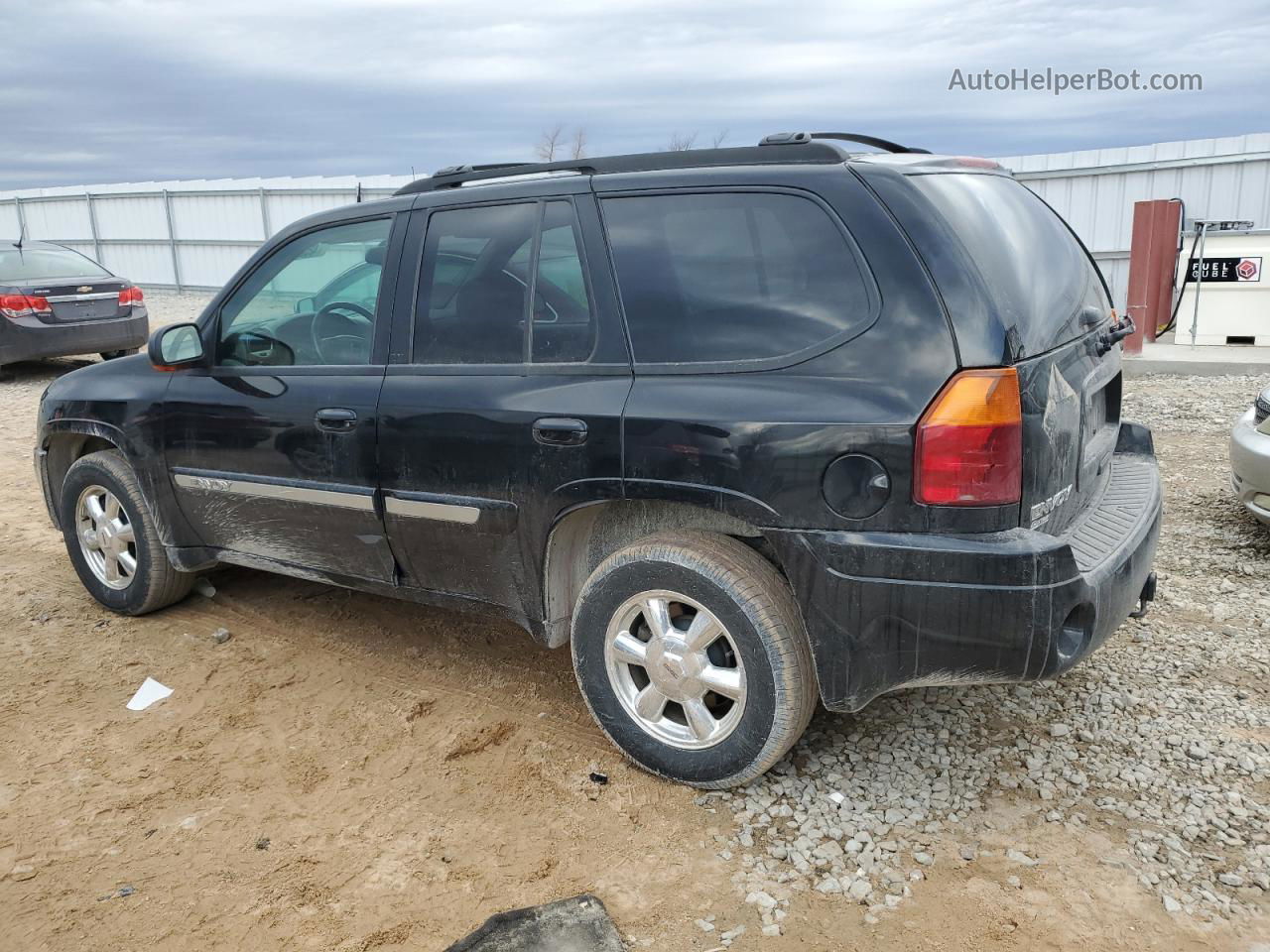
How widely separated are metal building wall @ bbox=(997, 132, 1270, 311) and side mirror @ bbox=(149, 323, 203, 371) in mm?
12301

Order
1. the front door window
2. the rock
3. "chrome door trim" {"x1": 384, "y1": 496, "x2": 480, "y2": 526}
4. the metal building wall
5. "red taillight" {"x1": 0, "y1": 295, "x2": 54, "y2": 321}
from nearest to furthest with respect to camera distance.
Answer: the rock, "chrome door trim" {"x1": 384, "y1": 496, "x2": 480, "y2": 526}, the front door window, "red taillight" {"x1": 0, "y1": 295, "x2": 54, "y2": 321}, the metal building wall

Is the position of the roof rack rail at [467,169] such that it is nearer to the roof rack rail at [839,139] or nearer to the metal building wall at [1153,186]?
the roof rack rail at [839,139]

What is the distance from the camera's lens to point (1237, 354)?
34.9 ft

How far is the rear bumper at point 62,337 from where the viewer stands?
11.4 meters

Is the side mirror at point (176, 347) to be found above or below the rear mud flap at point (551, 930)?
above

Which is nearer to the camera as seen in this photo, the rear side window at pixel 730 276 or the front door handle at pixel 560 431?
the rear side window at pixel 730 276

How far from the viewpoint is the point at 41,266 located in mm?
11820

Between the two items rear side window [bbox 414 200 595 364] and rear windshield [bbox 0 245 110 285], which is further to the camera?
rear windshield [bbox 0 245 110 285]

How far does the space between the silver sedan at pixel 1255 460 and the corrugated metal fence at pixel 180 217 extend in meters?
18.7

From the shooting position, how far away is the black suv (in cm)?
263

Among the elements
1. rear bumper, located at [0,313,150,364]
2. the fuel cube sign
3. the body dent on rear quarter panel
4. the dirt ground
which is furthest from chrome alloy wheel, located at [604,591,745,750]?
rear bumper, located at [0,313,150,364]

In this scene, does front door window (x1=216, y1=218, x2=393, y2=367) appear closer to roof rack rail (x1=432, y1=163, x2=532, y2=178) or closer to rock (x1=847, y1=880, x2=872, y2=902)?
roof rack rail (x1=432, y1=163, x2=532, y2=178)

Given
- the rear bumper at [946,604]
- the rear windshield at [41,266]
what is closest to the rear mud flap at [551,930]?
the rear bumper at [946,604]

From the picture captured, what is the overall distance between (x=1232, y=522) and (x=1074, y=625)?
11.6ft
